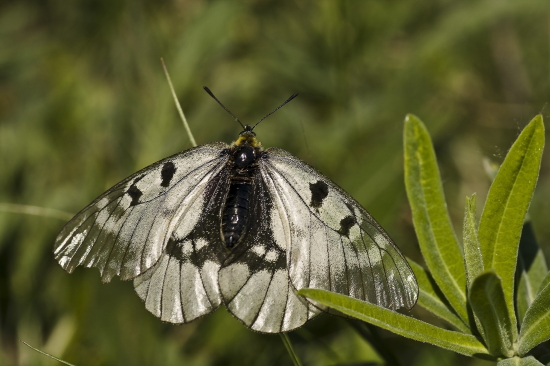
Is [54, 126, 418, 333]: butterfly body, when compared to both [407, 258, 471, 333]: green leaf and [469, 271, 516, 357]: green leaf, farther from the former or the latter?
[469, 271, 516, 357]: green leaf

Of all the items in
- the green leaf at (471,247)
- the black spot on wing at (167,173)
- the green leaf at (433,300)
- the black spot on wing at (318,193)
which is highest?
the black spot on wing at (167,173)

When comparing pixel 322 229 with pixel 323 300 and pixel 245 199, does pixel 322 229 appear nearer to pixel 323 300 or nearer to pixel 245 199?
pixel 245 199

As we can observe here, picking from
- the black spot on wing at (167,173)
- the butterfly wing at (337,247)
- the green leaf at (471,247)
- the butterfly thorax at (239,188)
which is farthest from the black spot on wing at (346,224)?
the black spot on wing at (167,173)

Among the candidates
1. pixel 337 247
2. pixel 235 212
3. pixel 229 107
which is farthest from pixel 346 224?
pixel 229 107

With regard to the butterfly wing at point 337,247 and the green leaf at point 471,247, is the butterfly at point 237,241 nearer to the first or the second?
the butterfly wing at point 337,247

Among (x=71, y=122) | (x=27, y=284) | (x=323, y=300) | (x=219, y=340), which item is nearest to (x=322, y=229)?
(x=323, y=300)
